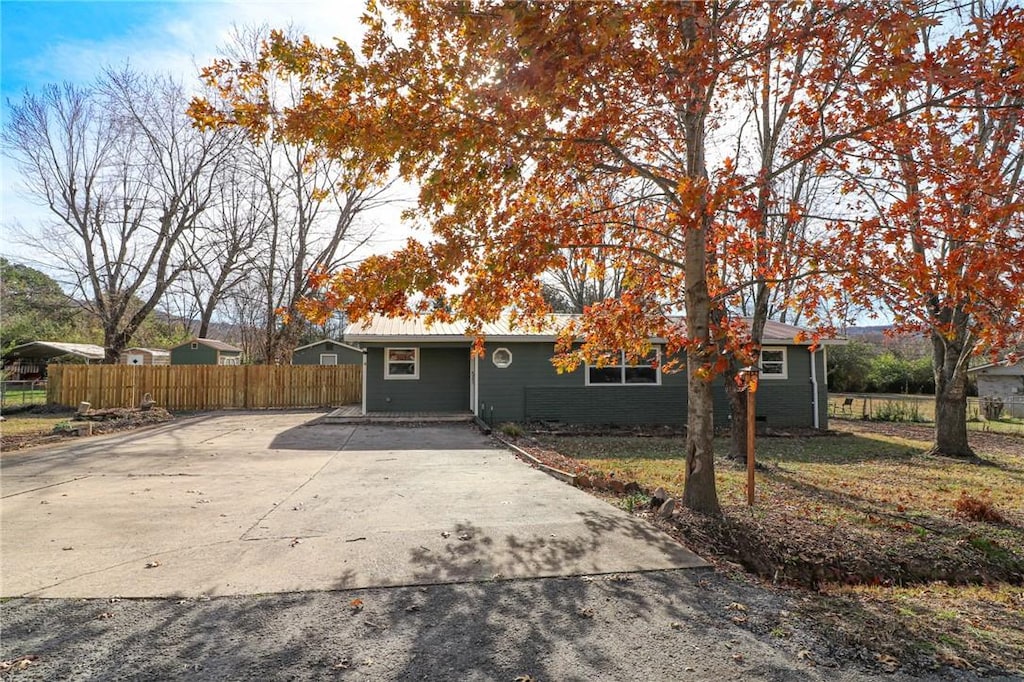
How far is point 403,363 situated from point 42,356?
25.9 m

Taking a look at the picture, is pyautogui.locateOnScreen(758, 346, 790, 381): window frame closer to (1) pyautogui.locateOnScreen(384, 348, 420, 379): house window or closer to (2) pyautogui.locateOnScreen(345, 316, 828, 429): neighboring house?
(2) pyautogui.locateOnScreen(345, 316, 828, 429): neighboring house

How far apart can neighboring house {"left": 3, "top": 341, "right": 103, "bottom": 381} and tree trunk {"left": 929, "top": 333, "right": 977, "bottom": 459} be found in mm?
32488

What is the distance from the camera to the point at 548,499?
6207 millimetres

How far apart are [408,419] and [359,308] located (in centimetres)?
964

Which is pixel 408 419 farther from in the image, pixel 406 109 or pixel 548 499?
pixel 406 109

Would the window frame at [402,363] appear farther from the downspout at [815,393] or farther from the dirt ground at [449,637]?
the dirt ground at [449,637]

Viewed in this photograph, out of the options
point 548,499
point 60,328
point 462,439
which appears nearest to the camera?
point 548,499

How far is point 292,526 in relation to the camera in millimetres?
5031

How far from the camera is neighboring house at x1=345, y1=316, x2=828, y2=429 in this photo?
15.1 meters

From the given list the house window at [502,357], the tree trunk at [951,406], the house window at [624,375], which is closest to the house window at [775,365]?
the house window at [624,375]

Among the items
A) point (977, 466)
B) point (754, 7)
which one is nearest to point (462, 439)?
point (754, 7)

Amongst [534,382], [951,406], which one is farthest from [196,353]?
[951,406]

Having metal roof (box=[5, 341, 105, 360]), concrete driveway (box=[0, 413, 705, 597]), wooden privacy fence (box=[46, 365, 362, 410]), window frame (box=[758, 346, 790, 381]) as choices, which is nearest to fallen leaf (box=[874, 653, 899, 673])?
concrete driveway (box=[0, 413, 705, 597])

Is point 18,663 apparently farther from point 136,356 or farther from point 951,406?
point 136,356
